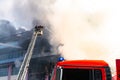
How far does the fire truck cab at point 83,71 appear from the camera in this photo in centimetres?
501

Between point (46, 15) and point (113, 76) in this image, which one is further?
point (46, 15)

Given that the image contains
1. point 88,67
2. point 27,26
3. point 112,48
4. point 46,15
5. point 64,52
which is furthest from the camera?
point 27,26

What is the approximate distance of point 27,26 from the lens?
1177cm

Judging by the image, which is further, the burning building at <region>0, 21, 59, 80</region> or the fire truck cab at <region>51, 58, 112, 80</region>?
the burning building at <region>0, 21, 59, 80</region>

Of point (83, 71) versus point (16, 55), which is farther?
point (16, 55)

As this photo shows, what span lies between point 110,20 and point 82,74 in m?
3.63

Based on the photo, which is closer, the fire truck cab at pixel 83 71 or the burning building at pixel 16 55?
the fire truck cab at pixel 83 71

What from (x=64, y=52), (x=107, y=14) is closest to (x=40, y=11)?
(x=64, y=52)

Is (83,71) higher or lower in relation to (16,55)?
lower

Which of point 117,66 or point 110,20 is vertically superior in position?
point 110,20

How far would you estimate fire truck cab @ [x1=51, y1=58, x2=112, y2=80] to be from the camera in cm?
501

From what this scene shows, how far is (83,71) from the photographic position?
5.09m

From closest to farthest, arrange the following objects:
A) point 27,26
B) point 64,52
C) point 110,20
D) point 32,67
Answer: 1. point 110,20
2. point 64,52
3. point 27,26
4. point 32,67

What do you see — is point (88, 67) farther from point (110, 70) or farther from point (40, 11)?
point (40, 11)
